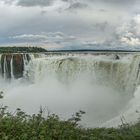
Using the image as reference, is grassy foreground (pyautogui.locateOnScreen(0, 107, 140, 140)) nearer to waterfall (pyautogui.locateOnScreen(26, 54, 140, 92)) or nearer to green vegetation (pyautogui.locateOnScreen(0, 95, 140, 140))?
green vegetation (pyautogui.locateOnScreen(0, 95, 140, 140))

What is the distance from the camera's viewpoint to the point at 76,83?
98.2 ft

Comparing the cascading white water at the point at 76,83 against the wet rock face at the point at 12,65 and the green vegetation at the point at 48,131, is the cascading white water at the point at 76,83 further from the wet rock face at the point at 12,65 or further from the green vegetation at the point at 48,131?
the green vegetation at the point at 48,131

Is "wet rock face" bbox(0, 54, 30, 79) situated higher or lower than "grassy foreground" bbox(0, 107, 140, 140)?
lower

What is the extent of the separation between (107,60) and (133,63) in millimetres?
3118

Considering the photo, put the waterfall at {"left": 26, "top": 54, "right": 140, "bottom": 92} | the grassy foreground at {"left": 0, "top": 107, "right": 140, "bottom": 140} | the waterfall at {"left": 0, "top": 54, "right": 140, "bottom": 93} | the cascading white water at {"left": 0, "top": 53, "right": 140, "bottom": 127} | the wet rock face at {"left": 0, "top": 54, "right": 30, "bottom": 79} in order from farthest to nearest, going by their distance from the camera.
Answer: the wet rock face at {"left": 0, "top": 54, "right": 30, "bottom": 79}, the waterfall at {"left": 0, "top": 54, "right": 140, "bottom": 93}, the waterfall at {"left": 26, "top": 54, "right": 140, "bottom": 92}, the cascading white water at {"left": 0, "top": 53, "right": 140, "bottom": 127}, the grassy foreground at {"left": 0, "top": 107, "right": 140, "bottom": 140}

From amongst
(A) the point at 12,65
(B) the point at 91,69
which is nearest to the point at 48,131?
(B) the point at 91,69

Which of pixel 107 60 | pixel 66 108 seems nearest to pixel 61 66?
pixel 107 60

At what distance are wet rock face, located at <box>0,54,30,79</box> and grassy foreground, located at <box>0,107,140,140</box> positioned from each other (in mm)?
26086

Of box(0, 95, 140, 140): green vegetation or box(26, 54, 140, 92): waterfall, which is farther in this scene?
box(26, 54, 140, 92): waterfall

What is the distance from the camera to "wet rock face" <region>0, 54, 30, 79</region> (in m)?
34.7

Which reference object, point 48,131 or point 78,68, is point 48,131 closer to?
point 48,131

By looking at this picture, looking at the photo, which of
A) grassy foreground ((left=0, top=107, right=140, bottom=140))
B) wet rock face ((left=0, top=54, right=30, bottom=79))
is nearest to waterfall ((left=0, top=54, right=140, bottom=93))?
wet rock face ((left=0, top=54, right=30, bottom=79))

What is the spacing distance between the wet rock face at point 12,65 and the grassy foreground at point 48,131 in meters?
26.1

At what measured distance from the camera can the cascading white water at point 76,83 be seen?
981 inches
